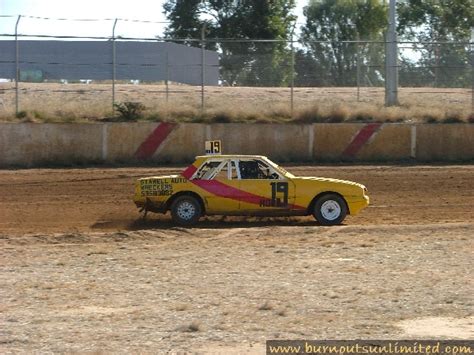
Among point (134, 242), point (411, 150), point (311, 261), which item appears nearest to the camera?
point (311, 261)

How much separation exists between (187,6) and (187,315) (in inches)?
1710

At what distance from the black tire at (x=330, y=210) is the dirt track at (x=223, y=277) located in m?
0.29

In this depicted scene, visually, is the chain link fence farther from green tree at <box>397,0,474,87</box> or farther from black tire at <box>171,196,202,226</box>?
black tire at <box>171,196,202,226</box>

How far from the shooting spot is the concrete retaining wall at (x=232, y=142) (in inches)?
1050

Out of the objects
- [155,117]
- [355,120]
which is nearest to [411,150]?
[355,120]

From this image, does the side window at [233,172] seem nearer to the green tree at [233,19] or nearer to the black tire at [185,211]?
the black tire at [185,211]

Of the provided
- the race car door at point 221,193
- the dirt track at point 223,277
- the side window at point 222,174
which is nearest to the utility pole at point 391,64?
the dirt track at point 223,277

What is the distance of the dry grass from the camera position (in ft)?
95.0

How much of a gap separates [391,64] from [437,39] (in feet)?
33.4

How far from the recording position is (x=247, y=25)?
50.3 m

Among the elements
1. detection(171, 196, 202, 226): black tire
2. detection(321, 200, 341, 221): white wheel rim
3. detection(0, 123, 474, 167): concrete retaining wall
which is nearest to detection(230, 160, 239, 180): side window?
detection(171, 196, 202, 226): black tire

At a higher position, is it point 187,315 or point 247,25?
point 247,25

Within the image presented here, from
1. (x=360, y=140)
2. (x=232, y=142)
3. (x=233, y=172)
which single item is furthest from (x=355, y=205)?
(x=360, y=140)

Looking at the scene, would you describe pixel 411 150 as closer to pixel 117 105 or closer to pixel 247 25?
pixel 117 105
